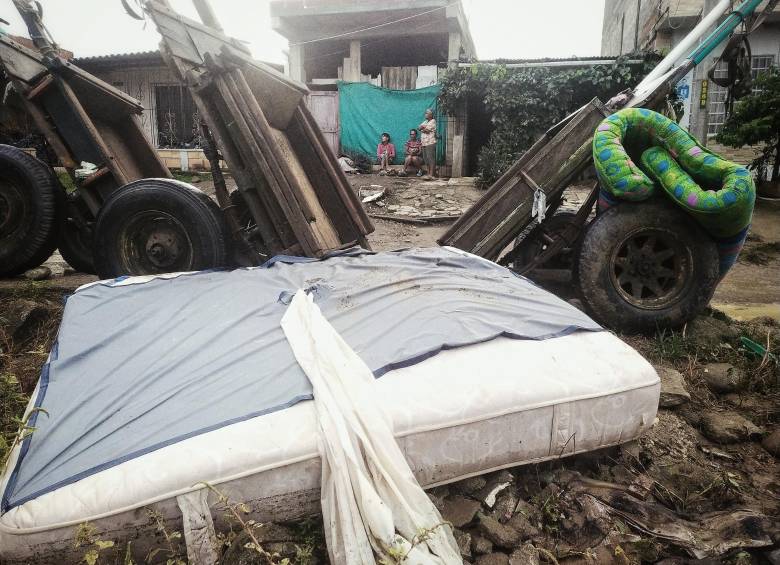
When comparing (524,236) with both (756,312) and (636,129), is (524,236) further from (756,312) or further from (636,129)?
(756,312)

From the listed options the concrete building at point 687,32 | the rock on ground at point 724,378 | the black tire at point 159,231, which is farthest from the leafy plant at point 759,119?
the black tire at point 159,231

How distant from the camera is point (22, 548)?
1377 mm

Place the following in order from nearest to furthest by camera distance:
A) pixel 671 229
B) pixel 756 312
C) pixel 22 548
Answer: pixel 22 548 < pixel 671 229 < pixel 756 312

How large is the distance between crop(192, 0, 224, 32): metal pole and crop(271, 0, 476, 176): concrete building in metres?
7.98

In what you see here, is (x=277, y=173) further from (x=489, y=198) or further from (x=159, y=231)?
(x=489, y=198)

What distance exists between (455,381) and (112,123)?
184 inches

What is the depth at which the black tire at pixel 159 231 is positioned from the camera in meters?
3.66

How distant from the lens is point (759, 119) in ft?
26.8

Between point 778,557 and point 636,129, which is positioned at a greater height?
point 636,129

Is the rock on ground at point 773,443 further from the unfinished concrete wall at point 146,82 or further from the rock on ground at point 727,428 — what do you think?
the unfinished concrete wall at point 146,82

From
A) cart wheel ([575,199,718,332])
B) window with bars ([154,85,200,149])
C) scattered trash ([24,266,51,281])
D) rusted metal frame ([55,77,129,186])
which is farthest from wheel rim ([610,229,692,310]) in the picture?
window with bars ([154,85,200,149])

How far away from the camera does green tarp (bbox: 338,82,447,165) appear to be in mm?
12133

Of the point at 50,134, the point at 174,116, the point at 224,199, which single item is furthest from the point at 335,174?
the point at 174,116

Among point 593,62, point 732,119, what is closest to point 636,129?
point 732,119
